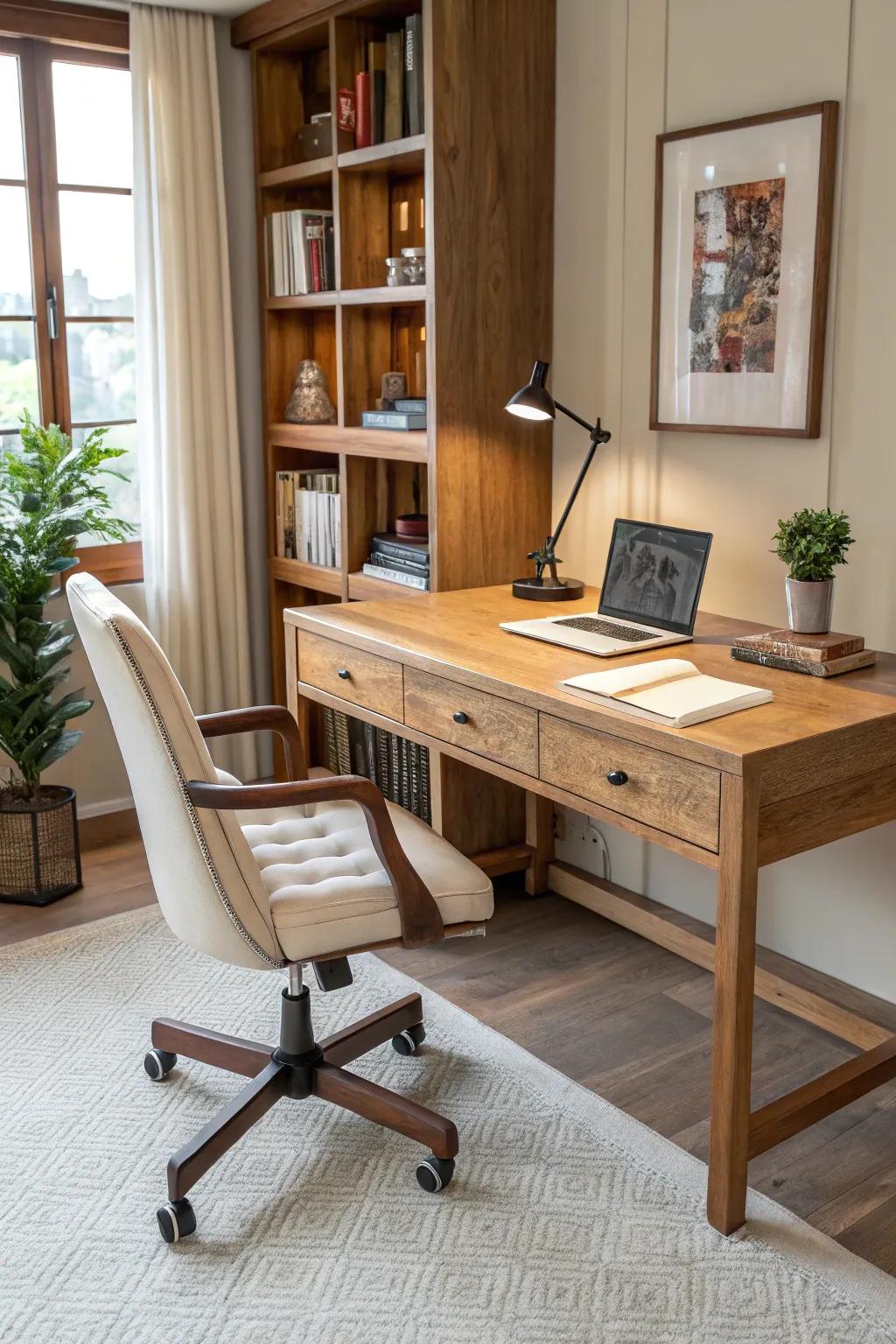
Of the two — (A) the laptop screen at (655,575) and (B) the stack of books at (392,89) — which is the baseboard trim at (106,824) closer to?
(A) the laptop screen at (655,575)

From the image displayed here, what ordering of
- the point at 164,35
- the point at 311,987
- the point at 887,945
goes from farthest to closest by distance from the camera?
the point at 164,35 < the point at 311,987 < the point at 887,945

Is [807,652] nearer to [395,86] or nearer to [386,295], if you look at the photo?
[386,295]

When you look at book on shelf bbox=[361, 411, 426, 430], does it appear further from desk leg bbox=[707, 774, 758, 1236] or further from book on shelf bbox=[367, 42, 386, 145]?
desk leg bbox=[707, 774, 758, 1236]

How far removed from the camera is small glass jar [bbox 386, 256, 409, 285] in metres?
3.16

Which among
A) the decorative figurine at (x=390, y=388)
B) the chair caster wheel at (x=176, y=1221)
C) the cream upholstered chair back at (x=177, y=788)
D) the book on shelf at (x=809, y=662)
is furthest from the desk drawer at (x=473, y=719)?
the decorative figurine at (x=390, y=388)

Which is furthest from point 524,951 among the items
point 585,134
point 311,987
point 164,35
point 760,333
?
point 164,35

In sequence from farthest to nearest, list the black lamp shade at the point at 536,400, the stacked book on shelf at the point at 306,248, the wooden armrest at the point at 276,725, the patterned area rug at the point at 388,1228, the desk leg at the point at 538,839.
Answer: the stacked book on shelf at the point at 306,248 < the desk leg at the point at 538,839 < the black lamp shade at the point at 536,400 < the wooden armrest at the point at 276,725 < the patterned area rug at the point at 388,1228

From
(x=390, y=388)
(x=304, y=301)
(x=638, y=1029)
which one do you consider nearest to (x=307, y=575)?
(x=390, y=388)

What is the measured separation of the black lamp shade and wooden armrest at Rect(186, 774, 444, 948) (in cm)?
112

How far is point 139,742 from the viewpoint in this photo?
1.92 meters

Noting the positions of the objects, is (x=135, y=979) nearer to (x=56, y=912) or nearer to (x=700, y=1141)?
(x=56, y=912)

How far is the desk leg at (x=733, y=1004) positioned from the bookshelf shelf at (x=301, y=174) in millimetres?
2276

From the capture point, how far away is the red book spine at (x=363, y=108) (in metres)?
3.18

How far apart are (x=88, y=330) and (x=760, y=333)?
1.97 metres
